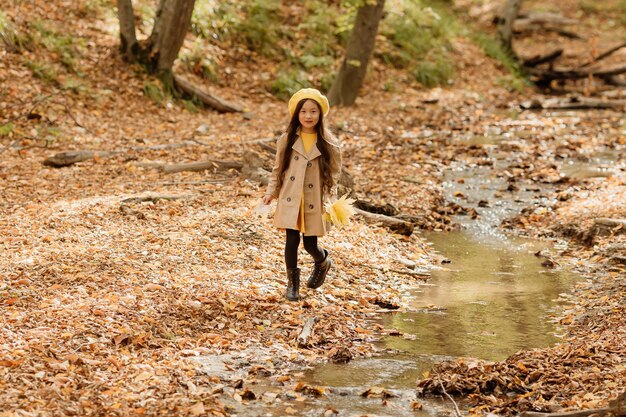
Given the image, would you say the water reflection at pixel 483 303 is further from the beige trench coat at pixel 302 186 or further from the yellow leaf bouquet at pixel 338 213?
the beige trench coat at pixel 302 186

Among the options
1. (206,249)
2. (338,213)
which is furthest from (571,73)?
(338,213)

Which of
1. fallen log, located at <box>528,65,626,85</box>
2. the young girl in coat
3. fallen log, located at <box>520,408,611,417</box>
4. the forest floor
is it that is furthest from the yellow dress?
fallen log, located at <box>528,65,626,85</box>

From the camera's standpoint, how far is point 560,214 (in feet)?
33.0

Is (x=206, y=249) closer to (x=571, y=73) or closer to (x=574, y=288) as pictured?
(x=574, y=288)

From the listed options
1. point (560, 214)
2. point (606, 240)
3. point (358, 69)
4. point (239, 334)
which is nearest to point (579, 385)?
point (239, 334)

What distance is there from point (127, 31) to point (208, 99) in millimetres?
1881

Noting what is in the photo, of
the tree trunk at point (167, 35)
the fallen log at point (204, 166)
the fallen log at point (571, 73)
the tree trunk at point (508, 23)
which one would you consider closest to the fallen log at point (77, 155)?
the fallen log at point (204, 166)

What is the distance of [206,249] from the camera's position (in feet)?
24.1

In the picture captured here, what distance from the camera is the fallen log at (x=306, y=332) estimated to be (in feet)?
18.5

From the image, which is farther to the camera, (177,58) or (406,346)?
(177,58)

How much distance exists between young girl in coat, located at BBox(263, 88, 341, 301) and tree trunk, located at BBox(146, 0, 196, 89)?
8.66m

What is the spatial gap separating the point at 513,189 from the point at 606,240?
283 cm

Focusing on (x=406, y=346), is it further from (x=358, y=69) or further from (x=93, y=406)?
(x=358, y=69)

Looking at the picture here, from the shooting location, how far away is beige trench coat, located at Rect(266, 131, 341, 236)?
20.9ft
